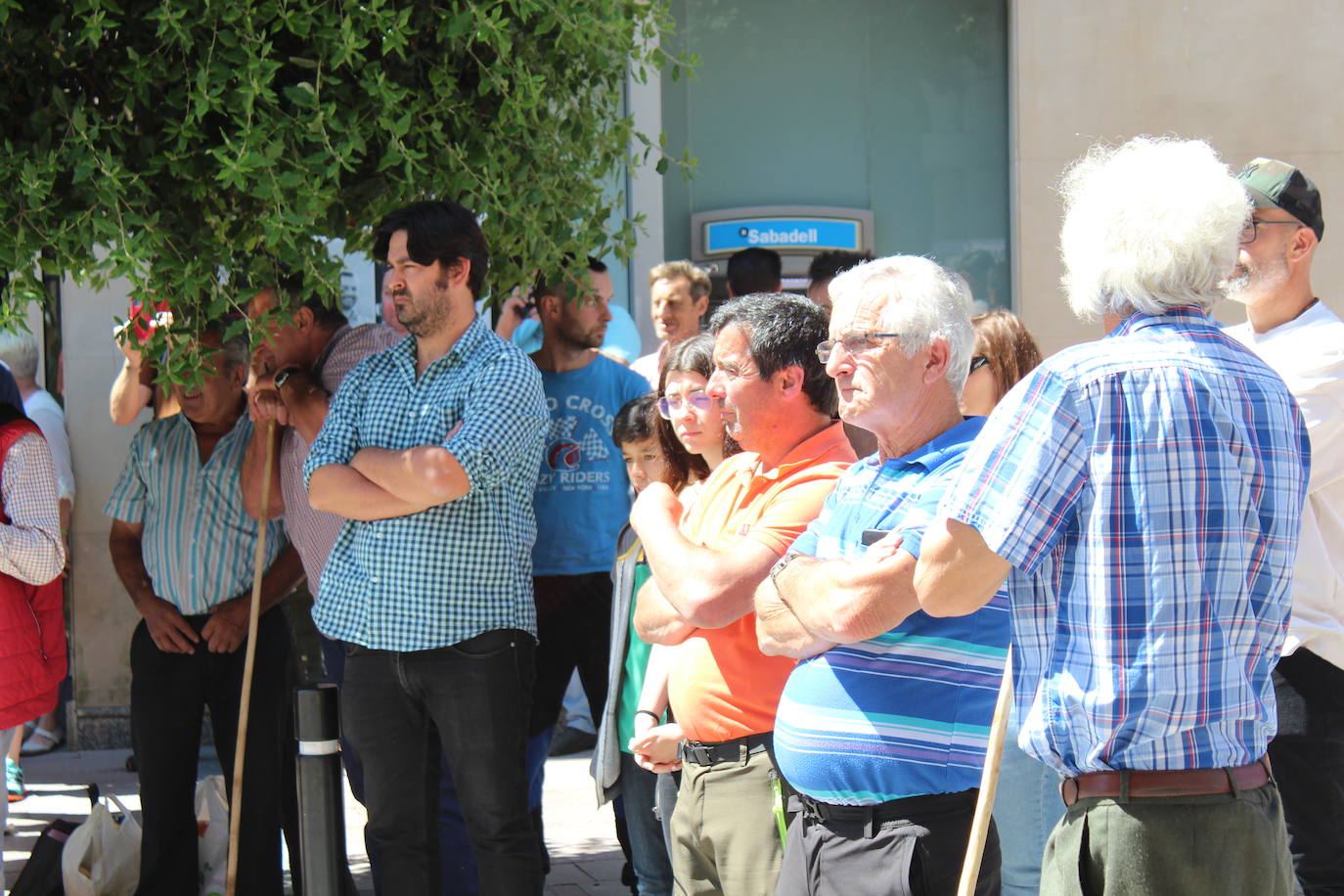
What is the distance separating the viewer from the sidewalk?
533 centimetres

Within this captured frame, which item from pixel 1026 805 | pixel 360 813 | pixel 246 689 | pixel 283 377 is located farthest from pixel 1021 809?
pixel 360 813

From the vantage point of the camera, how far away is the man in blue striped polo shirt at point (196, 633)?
464 centimetres

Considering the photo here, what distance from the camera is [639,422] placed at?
423cm

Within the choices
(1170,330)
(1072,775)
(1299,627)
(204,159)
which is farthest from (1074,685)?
(204,159)

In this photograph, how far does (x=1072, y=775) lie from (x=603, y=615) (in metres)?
2.82

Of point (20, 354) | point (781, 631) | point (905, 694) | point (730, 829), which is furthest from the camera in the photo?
point (20, 354)

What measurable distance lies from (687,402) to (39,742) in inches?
220

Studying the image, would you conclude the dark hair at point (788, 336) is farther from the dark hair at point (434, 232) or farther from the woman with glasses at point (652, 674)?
the dark hair at point (434, 232)

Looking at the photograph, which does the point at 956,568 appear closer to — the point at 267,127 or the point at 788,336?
the point at 788,336

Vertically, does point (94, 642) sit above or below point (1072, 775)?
below

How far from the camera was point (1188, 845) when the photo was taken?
2.08 meters

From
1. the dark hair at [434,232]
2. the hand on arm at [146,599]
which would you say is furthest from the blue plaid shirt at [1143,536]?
the hand on arm at [146,599]

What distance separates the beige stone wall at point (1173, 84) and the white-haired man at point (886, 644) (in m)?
5.88

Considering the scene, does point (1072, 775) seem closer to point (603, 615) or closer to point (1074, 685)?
point (1074, 685)
